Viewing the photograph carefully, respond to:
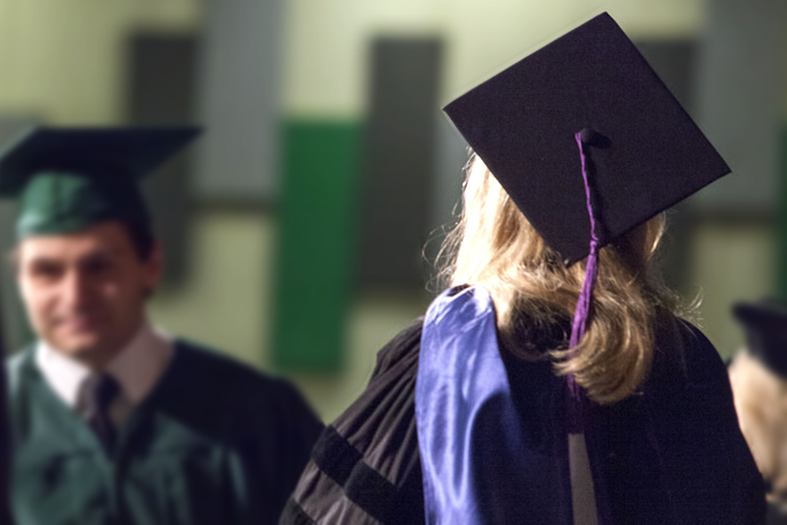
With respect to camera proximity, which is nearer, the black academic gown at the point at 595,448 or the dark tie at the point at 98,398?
the black academic gown at the point at 595,448

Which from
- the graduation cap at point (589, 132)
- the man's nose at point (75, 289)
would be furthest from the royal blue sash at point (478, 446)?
the man's nose at point (75, 289)

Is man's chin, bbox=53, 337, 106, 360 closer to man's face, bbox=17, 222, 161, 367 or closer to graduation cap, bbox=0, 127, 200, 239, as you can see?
man's face, bbox=17, 222, 161, 367

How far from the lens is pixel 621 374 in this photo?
1534 millimetres

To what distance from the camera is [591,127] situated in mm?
1701

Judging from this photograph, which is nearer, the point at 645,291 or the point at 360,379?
the point at 645,291

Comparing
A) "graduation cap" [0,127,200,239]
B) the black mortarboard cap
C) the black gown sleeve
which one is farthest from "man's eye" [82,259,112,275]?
the black mortarboard cap

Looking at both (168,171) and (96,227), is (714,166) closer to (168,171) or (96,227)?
(168,171)

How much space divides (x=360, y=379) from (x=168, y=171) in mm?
755

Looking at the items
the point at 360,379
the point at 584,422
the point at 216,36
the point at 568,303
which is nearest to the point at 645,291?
the point at 568,303

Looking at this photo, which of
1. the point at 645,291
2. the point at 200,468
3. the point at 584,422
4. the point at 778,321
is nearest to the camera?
the point at 584,422

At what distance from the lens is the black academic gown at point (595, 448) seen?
1536mm

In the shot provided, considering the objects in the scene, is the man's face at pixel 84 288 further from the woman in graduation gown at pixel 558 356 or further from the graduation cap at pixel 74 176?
the woman in graduation gown at pixel 558 356

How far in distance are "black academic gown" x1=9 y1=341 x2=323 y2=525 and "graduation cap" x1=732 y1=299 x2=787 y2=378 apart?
3.72 feet

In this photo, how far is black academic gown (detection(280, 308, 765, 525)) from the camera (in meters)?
1.54
